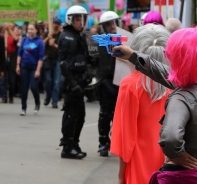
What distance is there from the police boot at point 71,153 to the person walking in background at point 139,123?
4482mm

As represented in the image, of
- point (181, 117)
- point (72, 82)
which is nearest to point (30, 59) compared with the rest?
point (72, 82)

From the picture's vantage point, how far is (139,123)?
4195 mm

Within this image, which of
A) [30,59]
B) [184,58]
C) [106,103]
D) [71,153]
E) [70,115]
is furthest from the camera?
[30,59]

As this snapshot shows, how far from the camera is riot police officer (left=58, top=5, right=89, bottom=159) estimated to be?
8.40 metres

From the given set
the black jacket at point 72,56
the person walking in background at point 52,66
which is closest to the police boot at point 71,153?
the black jacket at point 72,56

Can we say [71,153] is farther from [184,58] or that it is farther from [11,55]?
[11,55]

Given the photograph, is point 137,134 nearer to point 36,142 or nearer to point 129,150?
point 129,150

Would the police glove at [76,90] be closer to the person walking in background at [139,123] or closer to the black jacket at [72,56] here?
the black jacket at [72,56]

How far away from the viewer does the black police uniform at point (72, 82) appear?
8.39 m

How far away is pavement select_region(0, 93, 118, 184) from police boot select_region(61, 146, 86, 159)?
81 mm

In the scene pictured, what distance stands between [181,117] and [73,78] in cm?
562

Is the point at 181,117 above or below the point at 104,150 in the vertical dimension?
above

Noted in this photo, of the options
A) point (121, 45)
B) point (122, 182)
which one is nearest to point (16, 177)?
point (122, 182)

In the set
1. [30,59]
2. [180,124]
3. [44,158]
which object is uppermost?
[180,124]
